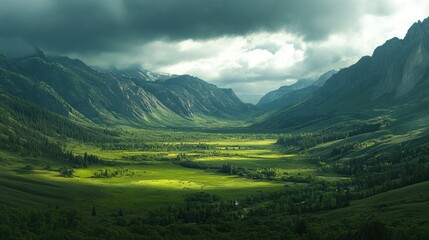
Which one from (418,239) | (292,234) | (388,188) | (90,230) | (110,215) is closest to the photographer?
(418,239)

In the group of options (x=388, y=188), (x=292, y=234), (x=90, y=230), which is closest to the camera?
(x=292, y=234)

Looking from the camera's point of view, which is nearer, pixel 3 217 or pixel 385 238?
pixel 385 238

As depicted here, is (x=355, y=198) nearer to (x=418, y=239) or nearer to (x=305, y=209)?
(x=305, y=209)

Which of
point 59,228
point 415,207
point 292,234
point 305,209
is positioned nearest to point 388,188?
point 305,209

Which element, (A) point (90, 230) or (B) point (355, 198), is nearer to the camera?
(A) point (90, 230)

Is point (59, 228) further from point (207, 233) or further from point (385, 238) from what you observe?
point (385, 238)

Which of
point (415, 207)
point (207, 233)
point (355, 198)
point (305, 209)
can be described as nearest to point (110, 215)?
point (207, 233)

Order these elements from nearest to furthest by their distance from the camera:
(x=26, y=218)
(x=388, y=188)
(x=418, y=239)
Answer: (x=418, y=239) → (x=26, y=218) → (x=388, y=188)

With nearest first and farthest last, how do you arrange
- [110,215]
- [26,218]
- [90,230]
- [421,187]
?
[90,230], [26,218], [421,187], [110,215]
